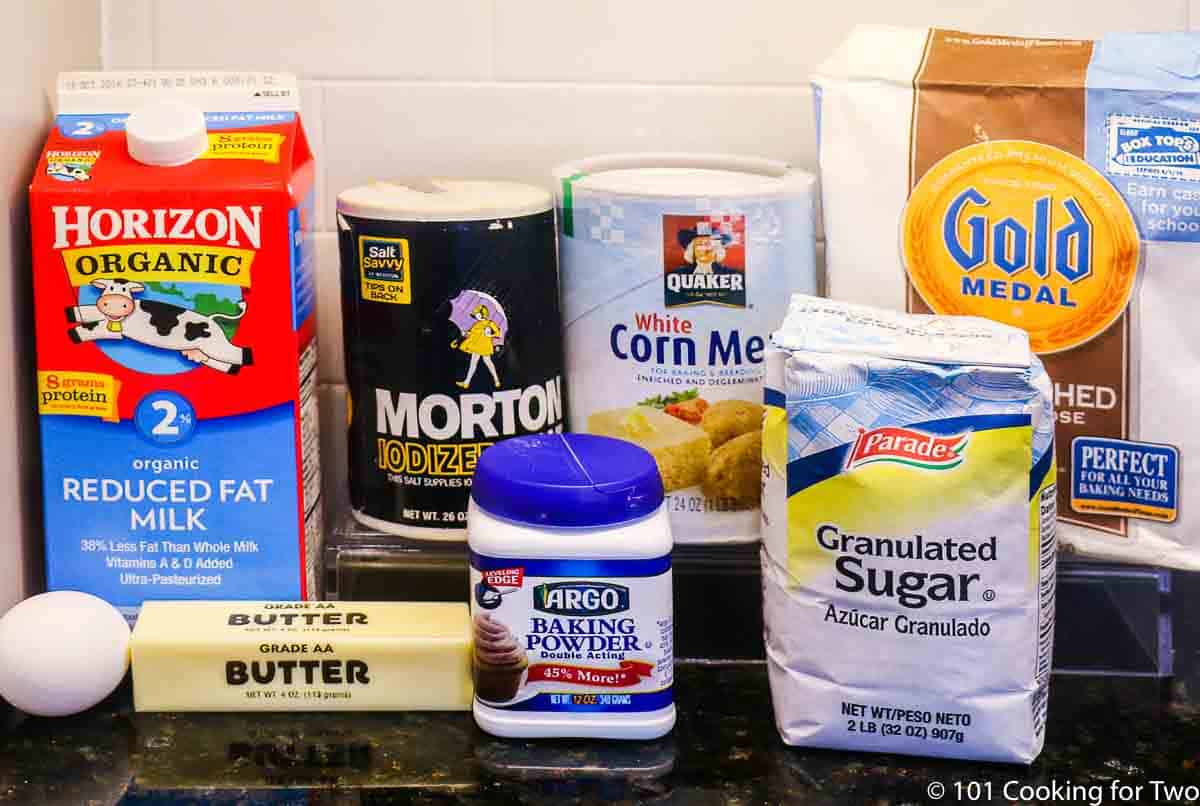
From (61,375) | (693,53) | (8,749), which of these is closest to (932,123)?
(693,53)

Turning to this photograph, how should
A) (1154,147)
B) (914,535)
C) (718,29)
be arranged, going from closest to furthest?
(914,535) < (1154,147) < (718,29)

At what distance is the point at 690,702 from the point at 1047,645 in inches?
9.5

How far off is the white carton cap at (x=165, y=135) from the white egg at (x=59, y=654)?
0.99 ft

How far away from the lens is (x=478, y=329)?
108 centimetres

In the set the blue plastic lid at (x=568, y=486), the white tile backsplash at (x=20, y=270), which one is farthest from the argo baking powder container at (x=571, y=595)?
the white tile backsplash at (x=20, y=270)

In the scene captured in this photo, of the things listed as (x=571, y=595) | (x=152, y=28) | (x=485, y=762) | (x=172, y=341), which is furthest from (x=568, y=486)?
(x=152, y=28)

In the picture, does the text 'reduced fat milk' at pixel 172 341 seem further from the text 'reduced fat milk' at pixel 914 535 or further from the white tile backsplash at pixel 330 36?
the text 'reduced fat milk' at pixel 914 535

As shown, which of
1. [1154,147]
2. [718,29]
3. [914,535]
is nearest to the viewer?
[914,535]

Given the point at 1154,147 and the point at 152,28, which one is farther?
the point at 152,28

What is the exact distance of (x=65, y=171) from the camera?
3.43 feet

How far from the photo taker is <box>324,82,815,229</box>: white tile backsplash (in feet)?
4.04

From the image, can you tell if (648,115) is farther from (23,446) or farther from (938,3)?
(23,446)

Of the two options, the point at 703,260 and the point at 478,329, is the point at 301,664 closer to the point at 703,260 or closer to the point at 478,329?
the point at 478,329

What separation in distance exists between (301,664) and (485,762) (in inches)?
5.6
